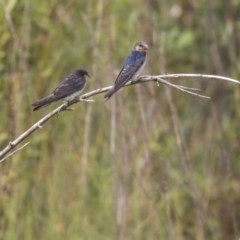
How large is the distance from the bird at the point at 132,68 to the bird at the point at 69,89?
22 cm

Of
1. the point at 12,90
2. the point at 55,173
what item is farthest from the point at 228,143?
the point at 12,90

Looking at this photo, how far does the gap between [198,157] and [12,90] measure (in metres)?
2.24

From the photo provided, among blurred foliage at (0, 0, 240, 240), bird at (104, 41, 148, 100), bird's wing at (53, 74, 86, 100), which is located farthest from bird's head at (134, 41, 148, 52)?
bird's wing at (53, 74, 86, 100)

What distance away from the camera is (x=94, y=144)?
16.9 feet

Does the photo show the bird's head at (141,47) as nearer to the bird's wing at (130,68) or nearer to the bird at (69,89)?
the bird's wing at (130,68)

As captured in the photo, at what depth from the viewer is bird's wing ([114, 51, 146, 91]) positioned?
3.34 metres

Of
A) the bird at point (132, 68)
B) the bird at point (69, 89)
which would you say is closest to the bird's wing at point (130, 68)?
the bird at point (132, 68)

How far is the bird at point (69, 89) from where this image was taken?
11.1ft

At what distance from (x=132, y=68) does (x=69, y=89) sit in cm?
27

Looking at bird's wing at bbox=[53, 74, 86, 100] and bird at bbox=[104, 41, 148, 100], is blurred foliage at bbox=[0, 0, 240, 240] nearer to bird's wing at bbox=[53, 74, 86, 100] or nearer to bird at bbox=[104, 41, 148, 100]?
bird at bbox=[104, 41, 148, 100]

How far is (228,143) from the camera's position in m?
6.44

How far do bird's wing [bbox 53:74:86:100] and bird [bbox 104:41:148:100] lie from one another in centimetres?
22

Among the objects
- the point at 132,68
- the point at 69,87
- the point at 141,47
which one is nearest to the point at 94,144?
the point at 141,47

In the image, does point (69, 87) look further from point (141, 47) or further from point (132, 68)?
point (141, 47)
